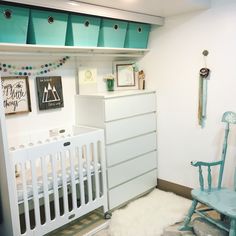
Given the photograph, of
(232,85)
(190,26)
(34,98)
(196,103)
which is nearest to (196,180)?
(196,103)

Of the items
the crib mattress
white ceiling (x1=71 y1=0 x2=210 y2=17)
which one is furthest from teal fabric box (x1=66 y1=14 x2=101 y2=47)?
the crib mattress

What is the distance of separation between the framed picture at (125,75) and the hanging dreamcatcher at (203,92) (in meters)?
0.79

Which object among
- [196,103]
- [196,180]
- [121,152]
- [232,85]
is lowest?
[196,180]

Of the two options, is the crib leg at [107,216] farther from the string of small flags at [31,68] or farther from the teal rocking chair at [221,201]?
the string of small flags at [31,68]

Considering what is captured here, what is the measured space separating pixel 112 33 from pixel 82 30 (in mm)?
372

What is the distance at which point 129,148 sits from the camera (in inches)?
110

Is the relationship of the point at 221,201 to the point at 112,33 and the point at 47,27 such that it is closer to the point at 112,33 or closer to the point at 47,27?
the point at 112,33

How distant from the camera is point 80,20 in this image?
92.8 inches

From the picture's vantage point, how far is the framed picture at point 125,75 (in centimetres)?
308

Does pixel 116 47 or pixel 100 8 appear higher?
pixel 100 8

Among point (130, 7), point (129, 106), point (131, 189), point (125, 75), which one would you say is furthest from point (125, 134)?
point (130, 7)

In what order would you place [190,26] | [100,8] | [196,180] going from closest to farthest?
1. [100,8]
2. [190,26]
3. [196,180]

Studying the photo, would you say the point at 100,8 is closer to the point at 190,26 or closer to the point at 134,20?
the point at 134,20

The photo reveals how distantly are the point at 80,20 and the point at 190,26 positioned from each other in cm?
109
